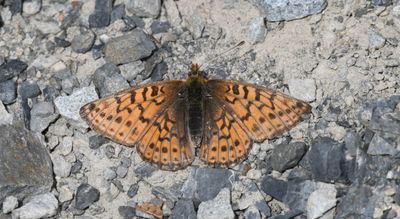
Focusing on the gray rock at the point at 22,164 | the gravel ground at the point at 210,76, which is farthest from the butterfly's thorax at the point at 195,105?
the gray rock at the point at 22,164

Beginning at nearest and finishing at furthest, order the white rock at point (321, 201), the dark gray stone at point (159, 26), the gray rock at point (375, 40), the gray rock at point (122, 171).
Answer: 1. the white rock at point (321, 201)
2. the gray rock at point (122, 171)
3. the gray rock at point (375, 40)
4. the dark gray stone at point (159, 26)

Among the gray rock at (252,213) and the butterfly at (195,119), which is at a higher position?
the butterfly at (195,119)

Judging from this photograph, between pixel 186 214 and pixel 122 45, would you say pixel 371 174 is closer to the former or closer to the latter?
pixel 186 214

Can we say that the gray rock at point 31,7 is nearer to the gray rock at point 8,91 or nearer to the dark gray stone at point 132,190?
the gray rock at point 8,91

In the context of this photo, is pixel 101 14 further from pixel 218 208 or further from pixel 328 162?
pixel 328 162

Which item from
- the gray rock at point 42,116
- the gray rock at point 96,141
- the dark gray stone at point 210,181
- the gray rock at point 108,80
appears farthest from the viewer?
the gray rock at point 108,80

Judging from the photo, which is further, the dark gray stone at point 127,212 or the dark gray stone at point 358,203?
the dark gray stone at point 127,212

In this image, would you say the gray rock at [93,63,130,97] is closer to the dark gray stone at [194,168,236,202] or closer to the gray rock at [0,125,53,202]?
the gray rock at [0,125,53,202]
